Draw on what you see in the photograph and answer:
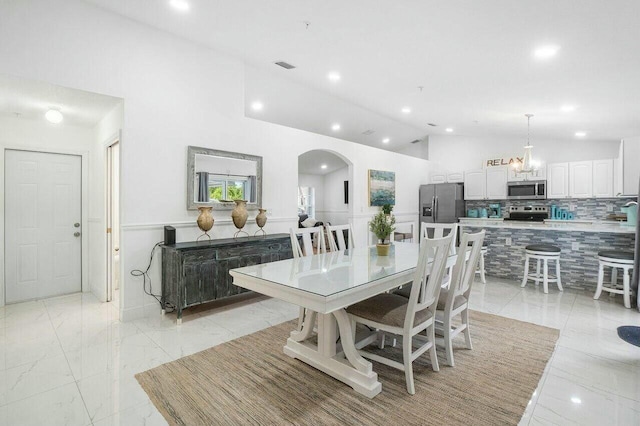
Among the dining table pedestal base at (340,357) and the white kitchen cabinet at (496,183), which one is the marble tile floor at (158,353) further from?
the white kitchen cabinet at (496,183)

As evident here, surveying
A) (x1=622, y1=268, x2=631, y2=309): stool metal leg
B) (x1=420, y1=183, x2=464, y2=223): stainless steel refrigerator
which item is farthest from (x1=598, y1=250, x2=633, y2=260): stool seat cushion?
(x1=420, y1=183, x2=464, y2=223): stainless steel refrigerator

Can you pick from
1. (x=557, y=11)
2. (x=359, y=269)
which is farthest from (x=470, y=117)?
(x=359, y=269)

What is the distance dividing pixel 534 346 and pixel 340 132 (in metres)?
5.91

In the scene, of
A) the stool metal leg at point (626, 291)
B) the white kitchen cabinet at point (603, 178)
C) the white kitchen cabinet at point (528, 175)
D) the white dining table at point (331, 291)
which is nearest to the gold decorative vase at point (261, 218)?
the white dining table at point (331, 291)

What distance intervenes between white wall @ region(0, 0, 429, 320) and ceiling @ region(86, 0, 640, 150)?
266 mm

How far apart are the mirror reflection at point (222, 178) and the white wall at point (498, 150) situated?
5458 millimetres

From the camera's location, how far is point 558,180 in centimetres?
620

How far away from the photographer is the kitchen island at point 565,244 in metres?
4.47

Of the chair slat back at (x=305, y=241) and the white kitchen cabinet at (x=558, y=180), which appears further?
the white kitchen cabinet at (x=558, y=180)

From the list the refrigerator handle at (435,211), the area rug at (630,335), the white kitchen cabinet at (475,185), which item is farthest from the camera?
the refrigerator handle at (435,211)

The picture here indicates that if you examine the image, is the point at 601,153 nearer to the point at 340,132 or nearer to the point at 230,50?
the point at 340,132

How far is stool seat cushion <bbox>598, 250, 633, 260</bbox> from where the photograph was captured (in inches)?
155

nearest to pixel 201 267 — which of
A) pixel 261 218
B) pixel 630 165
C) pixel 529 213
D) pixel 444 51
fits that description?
pixel 261 218

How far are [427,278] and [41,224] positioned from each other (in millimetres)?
4840
